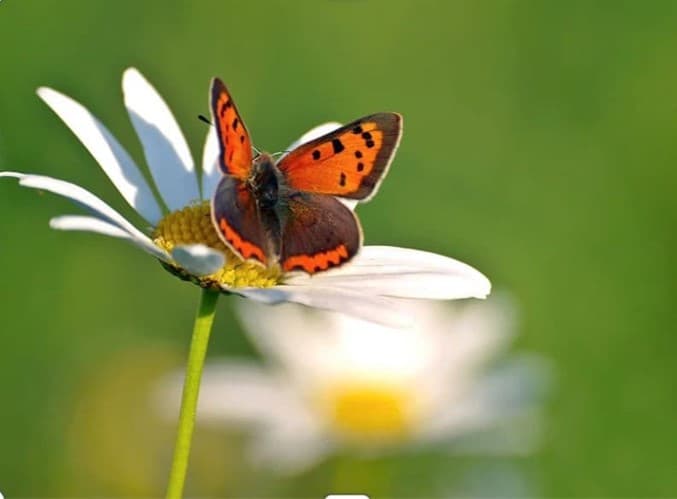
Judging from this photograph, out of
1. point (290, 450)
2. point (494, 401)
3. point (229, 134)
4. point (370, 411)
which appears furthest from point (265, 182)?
point (370, 411)

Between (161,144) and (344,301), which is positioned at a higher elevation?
(161,144)

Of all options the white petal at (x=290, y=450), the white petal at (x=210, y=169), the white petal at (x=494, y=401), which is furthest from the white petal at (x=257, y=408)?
the white petal at (x=210, y=169)

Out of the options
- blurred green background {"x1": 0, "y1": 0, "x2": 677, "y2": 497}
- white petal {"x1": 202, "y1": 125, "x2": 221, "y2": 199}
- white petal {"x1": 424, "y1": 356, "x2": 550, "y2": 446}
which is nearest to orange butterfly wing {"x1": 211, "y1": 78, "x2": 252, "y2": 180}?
white petal {"x1": 202, "y1": 125, "x2": 221, "y2": 199}

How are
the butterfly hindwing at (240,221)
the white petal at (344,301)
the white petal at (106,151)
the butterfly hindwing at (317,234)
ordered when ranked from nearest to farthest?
the white petal at (344,301) → the butterfly hindwing at (240,221) → the butterfly hindwing at (317,234) → the white petal at (106,151)

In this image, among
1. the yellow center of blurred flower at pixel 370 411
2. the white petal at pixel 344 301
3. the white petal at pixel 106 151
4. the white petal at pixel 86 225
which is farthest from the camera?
the yellow center of blurred flower at pixel 370 411

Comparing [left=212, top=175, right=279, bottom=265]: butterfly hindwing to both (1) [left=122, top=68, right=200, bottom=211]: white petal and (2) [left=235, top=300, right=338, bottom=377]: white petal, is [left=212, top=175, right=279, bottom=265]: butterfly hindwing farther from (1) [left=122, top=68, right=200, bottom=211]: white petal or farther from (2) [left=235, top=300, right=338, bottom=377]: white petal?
(2) [left=235, top=300, right=338, bottom=377]: white petal

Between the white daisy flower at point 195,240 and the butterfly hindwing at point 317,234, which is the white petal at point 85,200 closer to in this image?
the white daisy flower at point 195,240

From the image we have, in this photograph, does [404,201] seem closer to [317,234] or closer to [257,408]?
[257,408]

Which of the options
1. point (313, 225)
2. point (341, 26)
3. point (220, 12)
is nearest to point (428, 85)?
point (341, 26)
